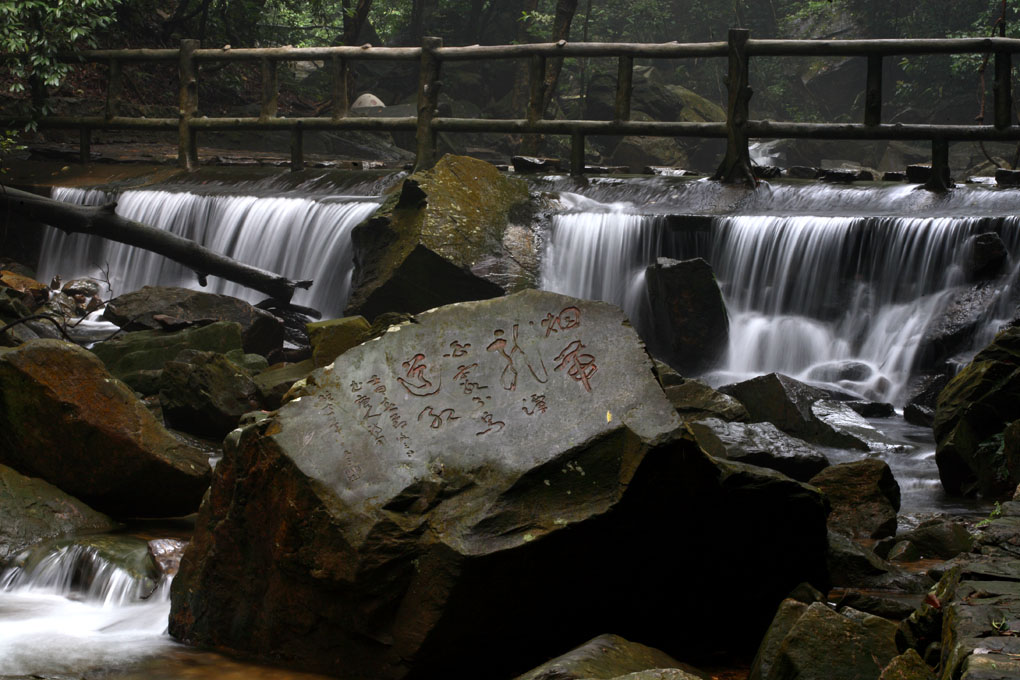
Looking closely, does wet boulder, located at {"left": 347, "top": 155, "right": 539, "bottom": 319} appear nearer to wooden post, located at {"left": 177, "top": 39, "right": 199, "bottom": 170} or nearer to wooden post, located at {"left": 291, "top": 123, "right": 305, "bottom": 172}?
wooden post, located at {"left": 291, "top": 123, "right": 305, "bottom": 172}

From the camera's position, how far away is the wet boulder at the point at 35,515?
4.86 meters

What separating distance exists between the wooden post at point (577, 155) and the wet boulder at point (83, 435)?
23.2 ft

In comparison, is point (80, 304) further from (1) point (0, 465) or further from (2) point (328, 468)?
(2) point (328, 468)

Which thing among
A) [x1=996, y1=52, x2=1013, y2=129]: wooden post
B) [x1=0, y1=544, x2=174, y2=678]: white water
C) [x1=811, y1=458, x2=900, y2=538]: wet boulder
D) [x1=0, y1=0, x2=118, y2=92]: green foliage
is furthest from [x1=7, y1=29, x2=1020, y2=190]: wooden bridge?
[x1=0, y1=544, x2=174, y2=678]: white water

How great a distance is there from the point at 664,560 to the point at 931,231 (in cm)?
637

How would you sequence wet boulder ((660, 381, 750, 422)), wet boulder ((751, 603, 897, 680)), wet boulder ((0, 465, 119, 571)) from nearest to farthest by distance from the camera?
wet boulder ((751, 603, 897, 680)) < wet boulder ((0, 465, 119, 571)) < wet boulder ((660, 381, 750, 422))

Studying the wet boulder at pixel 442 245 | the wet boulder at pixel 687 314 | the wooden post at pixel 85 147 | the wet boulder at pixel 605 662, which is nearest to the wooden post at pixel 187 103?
the wooden post at pixel 85 147

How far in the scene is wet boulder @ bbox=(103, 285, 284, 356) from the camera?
9.14 metres

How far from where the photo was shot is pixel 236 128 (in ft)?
44.2

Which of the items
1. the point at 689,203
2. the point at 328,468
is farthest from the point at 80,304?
the point at 328,468

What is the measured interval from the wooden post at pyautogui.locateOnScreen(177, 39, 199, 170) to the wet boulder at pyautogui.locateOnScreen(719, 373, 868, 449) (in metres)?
8.97

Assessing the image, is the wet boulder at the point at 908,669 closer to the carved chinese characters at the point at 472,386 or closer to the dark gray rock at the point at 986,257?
the carved chinese characters at the point at 472,386

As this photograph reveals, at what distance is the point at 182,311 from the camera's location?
9.59m

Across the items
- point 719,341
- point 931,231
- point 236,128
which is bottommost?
point 719,341
